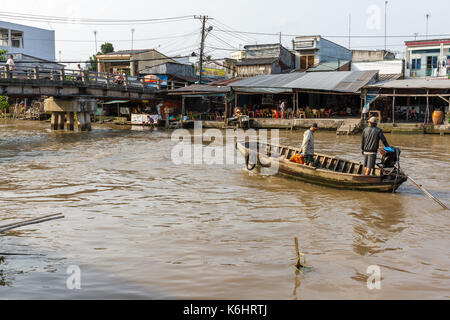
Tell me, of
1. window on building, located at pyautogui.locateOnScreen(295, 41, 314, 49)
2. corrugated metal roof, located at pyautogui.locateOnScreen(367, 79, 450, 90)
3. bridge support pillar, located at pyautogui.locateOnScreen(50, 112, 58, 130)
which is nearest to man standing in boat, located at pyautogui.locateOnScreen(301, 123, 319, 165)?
corrugated metal roof, located at pyautogui.locateOnScreen(367, 79, 450, 90)

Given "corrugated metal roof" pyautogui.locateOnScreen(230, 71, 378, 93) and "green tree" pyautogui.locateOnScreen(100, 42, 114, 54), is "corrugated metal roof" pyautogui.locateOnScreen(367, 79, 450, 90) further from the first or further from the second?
"green tree" pyautogui.locateOnScreen(100, 42, 114, 54)

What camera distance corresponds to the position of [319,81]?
28.1 meters

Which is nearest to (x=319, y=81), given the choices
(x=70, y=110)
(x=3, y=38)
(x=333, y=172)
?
(x=70, y=110)

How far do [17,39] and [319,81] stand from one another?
31.5 meters

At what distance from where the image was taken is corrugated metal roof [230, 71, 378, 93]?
2597 cm

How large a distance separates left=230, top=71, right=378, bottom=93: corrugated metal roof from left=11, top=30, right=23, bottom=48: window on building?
25.9 metres

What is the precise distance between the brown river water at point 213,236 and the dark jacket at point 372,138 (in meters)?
1.24

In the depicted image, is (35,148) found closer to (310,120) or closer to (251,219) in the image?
(251,219)

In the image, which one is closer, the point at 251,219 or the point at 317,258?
the point at 317,258

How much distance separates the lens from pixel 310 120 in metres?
27.4
